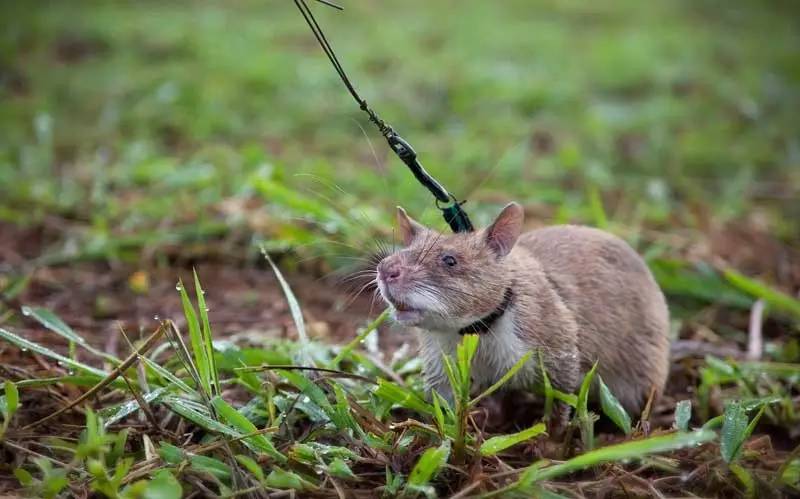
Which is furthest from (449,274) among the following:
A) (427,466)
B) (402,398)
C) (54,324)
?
(54,324)

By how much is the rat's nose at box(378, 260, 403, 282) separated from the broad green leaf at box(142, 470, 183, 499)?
33.5 inches

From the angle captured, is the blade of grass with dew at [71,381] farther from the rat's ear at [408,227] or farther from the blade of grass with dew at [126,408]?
the rat's ear at [408,227]

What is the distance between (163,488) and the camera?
2064 millimetres

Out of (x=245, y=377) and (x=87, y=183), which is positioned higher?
(x=245, y=377)

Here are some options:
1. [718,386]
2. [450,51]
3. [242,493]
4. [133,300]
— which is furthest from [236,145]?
[242,493]

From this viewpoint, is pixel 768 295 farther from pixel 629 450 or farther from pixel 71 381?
pixel 71 381

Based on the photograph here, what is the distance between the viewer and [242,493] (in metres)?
2.18

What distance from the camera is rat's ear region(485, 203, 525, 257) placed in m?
2.87

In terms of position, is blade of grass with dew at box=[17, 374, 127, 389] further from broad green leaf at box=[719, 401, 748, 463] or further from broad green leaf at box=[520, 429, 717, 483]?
broad green leaf at box=[719, 401, 748, 463]

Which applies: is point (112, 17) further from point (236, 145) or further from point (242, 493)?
point (242, 493)

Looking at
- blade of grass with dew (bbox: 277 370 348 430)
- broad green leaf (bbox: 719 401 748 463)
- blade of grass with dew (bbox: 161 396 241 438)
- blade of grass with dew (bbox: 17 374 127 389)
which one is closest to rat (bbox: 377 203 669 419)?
blade of grass with dew (bbox: 277 370 348 430)

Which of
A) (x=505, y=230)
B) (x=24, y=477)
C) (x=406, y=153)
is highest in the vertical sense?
(x=406, y=153)

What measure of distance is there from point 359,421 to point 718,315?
2.24 m

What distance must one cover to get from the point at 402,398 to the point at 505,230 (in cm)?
66
